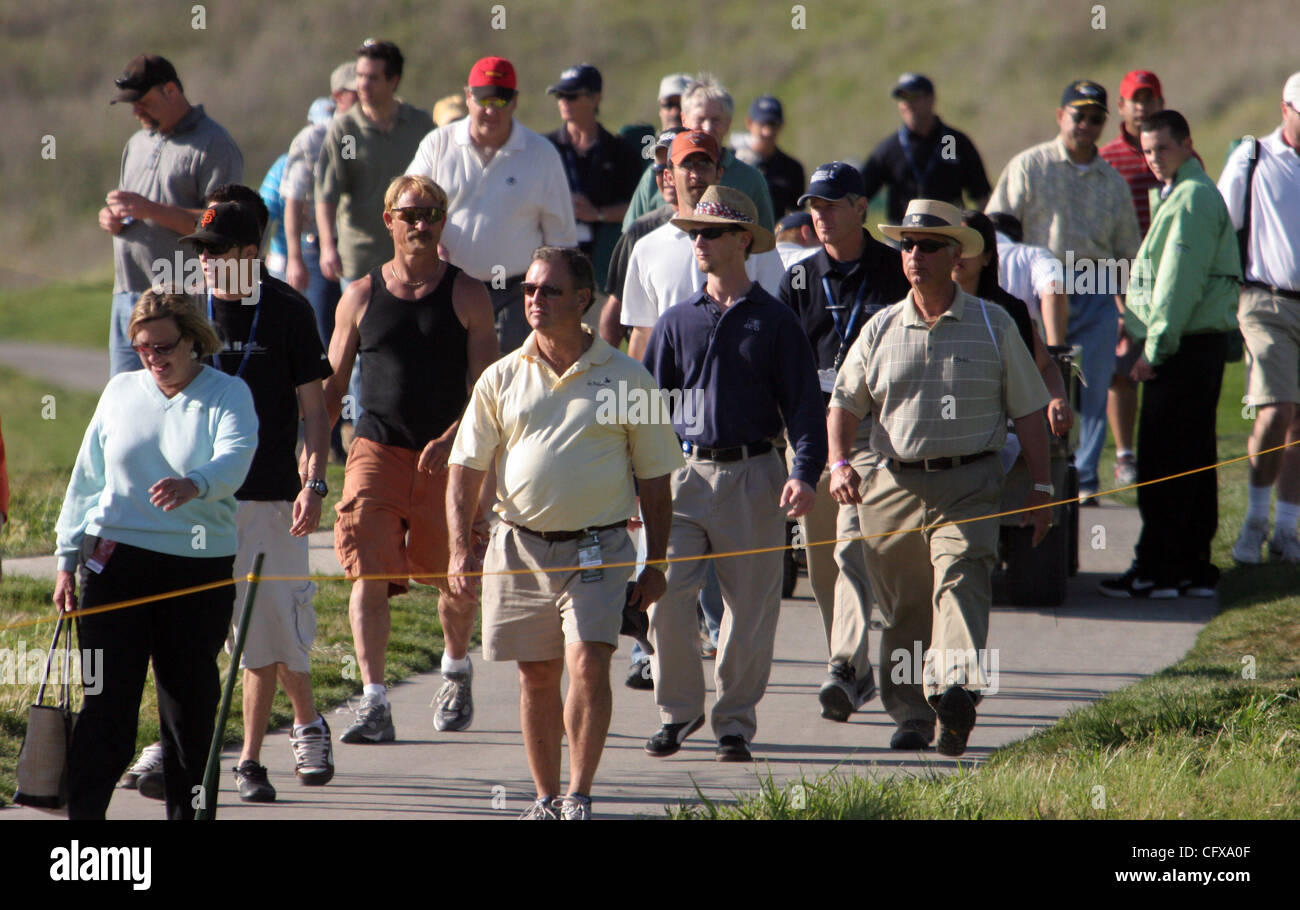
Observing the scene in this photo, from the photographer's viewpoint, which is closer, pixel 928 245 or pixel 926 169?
pixel 928 245

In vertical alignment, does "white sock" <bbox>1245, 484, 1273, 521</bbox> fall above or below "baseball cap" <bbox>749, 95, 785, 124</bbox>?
below

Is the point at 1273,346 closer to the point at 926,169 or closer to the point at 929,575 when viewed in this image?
the point at 926,169

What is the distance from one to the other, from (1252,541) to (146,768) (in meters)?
6.69

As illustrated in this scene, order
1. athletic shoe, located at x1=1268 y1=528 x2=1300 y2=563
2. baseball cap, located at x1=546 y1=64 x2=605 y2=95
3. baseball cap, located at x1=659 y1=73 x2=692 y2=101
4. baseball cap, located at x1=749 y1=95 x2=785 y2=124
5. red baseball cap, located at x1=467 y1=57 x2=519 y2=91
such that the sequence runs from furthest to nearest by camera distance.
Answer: baseball cap, located at x1=749 y1=95 x2=785 y2=124 < baseball cap, located at x1=659 y1=73 x2=692 y2=101 < baseball cap, located at x1=546 y1=64 x2=605 y2=95 < athletic shoe, located at x1=1268 y1=528 x2=1300 y2=563 < red baseball cap, located at x1=467 y1=57 x2=519 y2=91

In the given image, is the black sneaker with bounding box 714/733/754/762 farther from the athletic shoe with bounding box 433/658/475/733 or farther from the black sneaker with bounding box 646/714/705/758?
the athletic shoe with bounding box 433/658/475/733

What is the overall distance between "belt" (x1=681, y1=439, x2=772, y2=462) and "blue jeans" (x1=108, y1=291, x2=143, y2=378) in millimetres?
3376

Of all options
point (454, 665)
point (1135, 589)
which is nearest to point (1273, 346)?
point (1135, 589)

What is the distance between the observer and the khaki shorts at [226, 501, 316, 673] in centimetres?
660

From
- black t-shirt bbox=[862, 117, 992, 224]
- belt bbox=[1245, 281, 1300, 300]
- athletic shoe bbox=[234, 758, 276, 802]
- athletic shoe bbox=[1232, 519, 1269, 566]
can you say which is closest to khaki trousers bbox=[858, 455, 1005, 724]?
athletic shoe bbox=[234, 758, 276, 802]

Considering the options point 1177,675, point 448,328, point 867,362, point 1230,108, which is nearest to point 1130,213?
point 1177,675

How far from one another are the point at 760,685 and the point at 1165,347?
3.77 meters

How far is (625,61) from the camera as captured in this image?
46.5 metres

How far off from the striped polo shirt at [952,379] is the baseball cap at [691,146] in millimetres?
1332

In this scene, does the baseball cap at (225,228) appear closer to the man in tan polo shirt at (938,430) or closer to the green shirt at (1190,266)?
the man in tan polo shirt at (938,430)
